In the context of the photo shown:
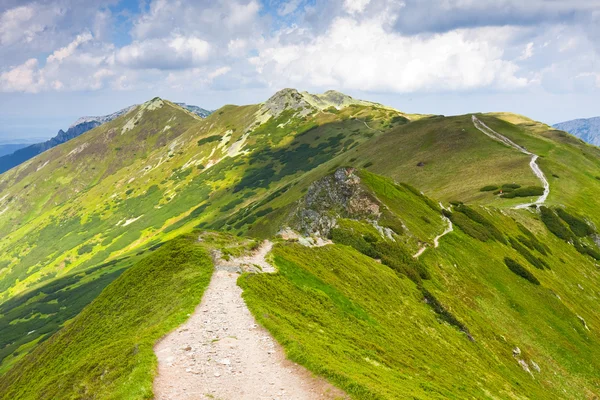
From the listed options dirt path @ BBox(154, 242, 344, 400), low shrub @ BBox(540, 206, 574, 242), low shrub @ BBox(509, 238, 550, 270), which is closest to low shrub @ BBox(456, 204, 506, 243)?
low shrub @ BBox(509, 238, 550, 270)

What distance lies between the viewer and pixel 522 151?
13088cm

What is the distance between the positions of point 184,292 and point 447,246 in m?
43.8

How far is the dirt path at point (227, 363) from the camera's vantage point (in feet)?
60.0

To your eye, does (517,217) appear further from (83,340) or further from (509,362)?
(83,340)

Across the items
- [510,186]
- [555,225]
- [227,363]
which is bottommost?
[555,225]

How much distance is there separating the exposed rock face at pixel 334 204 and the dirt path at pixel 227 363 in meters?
31.2

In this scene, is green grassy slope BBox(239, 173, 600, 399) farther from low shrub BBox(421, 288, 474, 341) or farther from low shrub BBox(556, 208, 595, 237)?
low shrub BBox(556, 208, 595, 237)

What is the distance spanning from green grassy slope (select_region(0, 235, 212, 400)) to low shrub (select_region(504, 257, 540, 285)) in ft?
163

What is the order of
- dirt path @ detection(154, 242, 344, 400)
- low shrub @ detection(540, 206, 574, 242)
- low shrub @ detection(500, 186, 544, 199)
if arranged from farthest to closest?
low shrub @ detection(500, 186, 544, 199)
low shrub @ detection(540, 206, 574, 242)
dirt path @ detection(154, 242, 344, 400)

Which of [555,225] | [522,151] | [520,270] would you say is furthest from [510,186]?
[520,270]

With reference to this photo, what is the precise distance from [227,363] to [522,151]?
140 m

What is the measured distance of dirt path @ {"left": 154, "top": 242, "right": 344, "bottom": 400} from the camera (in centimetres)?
1830

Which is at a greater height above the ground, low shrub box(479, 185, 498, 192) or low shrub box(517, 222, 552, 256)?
low shrub box(479, 185, 498, 192)

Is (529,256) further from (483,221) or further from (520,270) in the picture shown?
(520,270)
